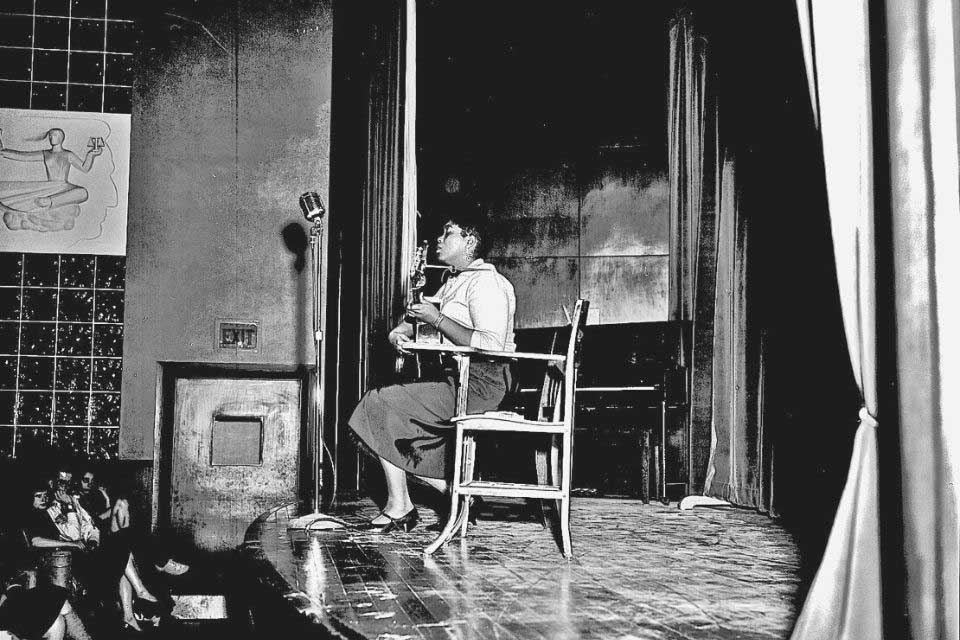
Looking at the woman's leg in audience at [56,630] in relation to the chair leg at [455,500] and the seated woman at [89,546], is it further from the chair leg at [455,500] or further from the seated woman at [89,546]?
the chair leg at [455,500]

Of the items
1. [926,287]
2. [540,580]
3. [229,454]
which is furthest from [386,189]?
[926,287]

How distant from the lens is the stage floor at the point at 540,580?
7.08 feet

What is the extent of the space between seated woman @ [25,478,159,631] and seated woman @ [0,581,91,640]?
0.74 metres

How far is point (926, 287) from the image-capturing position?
5.60ft

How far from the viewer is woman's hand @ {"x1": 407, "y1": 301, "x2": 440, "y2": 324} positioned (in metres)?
3.39

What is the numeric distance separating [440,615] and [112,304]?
4.91m

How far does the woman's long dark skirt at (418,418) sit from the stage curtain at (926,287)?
2132mm

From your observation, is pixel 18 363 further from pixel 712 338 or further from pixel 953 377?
pixel 953 377

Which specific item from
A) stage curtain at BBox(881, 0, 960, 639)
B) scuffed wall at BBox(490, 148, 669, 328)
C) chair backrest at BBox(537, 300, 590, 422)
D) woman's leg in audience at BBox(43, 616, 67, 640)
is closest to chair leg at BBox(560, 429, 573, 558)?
chair backrest at BBox(537, 300, 590, 422)

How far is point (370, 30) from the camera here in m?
6.17

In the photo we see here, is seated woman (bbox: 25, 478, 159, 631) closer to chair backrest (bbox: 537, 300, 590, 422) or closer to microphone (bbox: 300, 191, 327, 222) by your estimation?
microphone (bbox: 300, 191, 327, 222)

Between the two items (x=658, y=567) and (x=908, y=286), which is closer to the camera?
(x=908, y=286)

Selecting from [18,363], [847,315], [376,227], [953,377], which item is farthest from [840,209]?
[18,363]

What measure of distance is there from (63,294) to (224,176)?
1440mm
